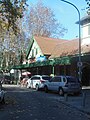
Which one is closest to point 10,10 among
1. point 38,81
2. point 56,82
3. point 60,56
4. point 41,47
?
point 56,82

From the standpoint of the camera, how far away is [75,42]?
52094 millimetres

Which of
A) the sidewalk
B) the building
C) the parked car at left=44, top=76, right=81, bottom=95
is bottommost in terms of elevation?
the sidewalk

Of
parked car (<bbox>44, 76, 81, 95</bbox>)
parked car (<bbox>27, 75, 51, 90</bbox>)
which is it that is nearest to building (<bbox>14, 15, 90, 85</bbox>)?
parked car (<bbox>27, 75, 51, 90</bbox>)

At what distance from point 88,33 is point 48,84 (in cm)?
1102

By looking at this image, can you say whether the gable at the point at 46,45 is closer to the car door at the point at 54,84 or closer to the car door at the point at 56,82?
the car door at the point at 54,84

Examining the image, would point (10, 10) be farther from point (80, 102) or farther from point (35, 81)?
point (35, 81)

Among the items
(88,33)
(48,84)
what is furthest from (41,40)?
(48,84)

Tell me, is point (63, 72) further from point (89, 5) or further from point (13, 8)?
point (89, 5)

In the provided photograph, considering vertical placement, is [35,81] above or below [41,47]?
below

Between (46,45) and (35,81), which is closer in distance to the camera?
(35,81)

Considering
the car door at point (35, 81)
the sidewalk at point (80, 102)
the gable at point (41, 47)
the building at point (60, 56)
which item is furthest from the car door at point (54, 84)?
the gable at point (41, 47)

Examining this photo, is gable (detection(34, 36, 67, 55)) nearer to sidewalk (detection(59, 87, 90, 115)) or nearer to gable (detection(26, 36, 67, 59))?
gable (detection(26, 36, 67, 59))

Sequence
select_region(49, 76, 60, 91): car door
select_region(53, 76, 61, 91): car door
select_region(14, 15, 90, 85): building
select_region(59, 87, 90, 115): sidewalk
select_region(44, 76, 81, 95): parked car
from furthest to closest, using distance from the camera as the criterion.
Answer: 1. select_region(14, 15, 90, 85): building
2. select_region(49, 76, 60, 91): car door
3. select_region(53, 76, 61, 91): car door
4. select_region(44, 76, 81, 95): parked car
5. select_region(59, 87, 90, 115): sidewalk

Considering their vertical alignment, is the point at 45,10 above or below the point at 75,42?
above
